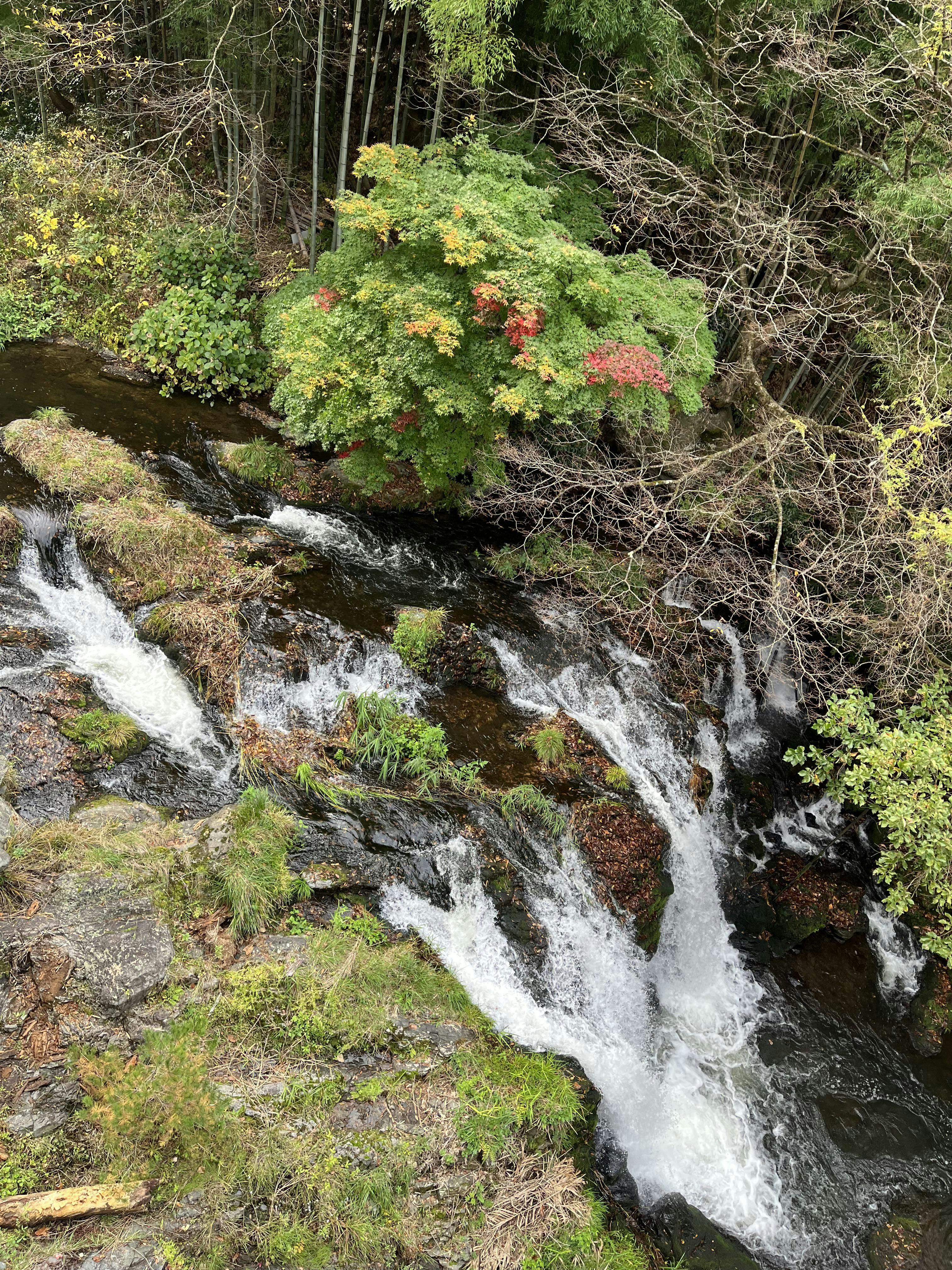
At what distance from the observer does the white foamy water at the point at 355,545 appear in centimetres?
900

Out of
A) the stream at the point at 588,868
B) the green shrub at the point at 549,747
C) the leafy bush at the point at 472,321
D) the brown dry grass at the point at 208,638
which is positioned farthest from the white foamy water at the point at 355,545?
the green shrub at the point at 549,747

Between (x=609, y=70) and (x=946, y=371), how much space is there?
5.85m

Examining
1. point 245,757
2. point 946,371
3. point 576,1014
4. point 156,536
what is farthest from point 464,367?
point 576,1014

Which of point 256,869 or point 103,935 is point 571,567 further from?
point 103,935

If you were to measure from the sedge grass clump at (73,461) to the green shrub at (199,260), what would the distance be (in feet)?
12.2

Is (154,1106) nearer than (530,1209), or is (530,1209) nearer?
(154,1106)

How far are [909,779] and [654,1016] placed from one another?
3.30 metres

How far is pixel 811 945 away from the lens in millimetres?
7797

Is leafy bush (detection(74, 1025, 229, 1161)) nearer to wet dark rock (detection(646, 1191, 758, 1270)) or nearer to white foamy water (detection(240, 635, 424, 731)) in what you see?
white foamy water (detection(240, 635, 424, 731))

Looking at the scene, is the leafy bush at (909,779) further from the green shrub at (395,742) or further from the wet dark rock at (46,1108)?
the wet dark rock at (46,1108)

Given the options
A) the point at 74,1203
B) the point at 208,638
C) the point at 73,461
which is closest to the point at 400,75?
the point at 73,461

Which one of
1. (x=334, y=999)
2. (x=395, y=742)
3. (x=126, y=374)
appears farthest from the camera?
(x=126, y=374)

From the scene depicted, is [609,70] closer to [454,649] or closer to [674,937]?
[454,649]

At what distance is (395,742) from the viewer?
22.2 feet
